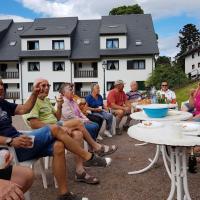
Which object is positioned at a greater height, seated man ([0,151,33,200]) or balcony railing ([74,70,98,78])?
balcony railing ([74,70,98,78])

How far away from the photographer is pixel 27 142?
323cm

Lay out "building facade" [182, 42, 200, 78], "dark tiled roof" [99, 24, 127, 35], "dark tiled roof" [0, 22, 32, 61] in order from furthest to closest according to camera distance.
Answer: "building facade" [182, 42, 200, 78]
"dark tiled roof" [0, 22, 32, 61]
"dark tiled roof" [99, 24, 127, 35]

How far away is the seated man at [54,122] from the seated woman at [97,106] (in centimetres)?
239

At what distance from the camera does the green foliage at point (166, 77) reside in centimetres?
2698

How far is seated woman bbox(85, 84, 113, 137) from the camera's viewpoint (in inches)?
293

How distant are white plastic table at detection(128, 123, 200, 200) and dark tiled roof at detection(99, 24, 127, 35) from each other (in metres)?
28.8

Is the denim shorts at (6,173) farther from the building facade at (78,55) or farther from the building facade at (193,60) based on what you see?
the building facade at (193,60)

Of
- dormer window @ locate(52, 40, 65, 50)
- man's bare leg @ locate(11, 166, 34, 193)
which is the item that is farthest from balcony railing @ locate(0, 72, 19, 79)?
man's bare leg @ locate(11, 166, 34, 193)

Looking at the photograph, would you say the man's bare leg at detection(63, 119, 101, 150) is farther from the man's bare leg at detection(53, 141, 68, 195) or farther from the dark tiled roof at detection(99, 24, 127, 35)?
the dark tiled roof at detection(99, 24, 127, 35)

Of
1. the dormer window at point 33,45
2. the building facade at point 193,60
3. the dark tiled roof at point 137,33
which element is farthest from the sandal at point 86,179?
the building facade at point 193,60

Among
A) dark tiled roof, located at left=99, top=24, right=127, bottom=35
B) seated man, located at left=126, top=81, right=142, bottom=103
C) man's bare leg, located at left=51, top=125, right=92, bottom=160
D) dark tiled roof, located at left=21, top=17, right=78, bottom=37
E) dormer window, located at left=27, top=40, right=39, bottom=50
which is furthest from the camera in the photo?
dormer window, located at left=27, top=40, right=39, bottom=50

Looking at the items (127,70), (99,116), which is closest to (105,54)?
(127,70)

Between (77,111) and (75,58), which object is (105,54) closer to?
(75,58)

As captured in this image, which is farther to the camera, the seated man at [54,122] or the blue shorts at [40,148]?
the seated man at [54,122]
